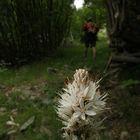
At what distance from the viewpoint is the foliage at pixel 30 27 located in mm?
17438

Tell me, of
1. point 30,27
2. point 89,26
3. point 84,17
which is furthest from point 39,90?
point 84,17

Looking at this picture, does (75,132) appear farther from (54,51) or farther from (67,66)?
(54,51)

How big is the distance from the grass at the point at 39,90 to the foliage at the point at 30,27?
0.71 meters

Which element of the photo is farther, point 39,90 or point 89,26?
point 89,26

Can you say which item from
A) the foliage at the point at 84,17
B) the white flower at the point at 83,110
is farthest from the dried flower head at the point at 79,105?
the foliage at the point at 84,17

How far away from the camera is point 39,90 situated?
42.1ft

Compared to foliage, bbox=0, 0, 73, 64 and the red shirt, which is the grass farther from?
the red shirt

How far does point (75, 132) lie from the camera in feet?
9.95

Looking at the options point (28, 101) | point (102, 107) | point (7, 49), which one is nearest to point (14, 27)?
point (7, 49)

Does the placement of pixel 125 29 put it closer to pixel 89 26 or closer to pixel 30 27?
pixel 89 26

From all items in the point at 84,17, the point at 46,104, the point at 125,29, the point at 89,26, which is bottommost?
the point at 84,17

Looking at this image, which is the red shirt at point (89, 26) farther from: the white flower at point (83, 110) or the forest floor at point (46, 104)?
the white flower at point (83, 110)

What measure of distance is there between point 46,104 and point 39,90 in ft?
4.62

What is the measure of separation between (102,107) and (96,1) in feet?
54.0
